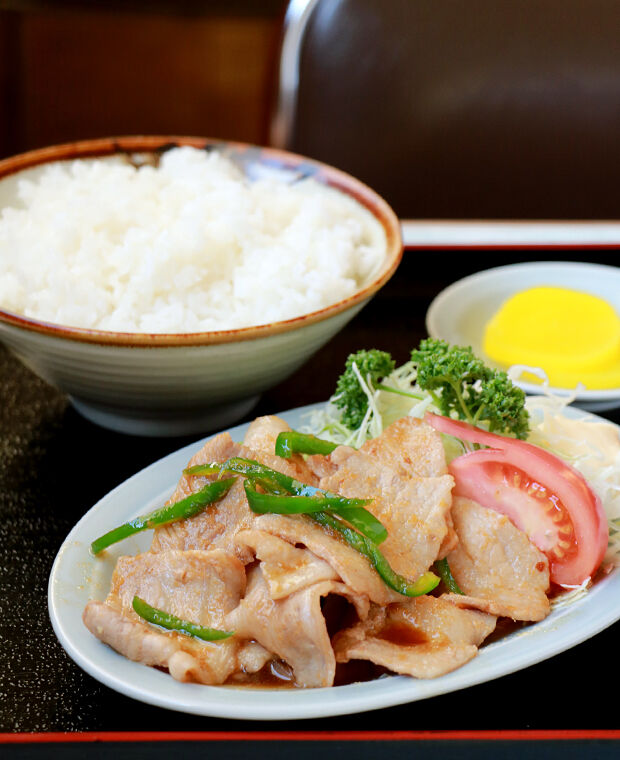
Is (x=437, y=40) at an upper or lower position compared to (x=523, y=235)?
upper

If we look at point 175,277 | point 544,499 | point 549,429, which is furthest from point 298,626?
point 175,277

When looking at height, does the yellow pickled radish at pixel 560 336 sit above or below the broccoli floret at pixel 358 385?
below

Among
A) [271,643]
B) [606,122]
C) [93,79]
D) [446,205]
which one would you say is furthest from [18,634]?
[93,79]

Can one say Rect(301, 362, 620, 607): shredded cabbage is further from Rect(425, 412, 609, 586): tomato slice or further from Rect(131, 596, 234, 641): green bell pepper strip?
Rect(131, 596, 234, 641): green bell pepper strip

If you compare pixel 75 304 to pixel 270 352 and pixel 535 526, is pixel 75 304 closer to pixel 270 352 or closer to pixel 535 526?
pixel 270 352

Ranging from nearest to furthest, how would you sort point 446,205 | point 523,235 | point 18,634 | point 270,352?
point 18,634
point 270,352
point 523,235
point 446,205

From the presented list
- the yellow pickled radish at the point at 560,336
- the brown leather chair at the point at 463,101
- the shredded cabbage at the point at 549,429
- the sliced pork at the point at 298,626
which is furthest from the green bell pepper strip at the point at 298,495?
the brown leather chair at the point at 463,101

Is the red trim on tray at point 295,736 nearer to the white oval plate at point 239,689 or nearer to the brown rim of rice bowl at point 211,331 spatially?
the white oval plate at point 239,689
